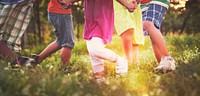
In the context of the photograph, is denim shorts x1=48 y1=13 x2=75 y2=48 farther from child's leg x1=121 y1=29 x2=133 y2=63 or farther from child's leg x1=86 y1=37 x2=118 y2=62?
child's leg x1=86 y1=37 x2=118 y2=62

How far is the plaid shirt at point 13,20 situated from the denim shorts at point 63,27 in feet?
3.17

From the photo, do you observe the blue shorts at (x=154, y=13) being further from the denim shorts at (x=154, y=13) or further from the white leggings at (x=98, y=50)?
the white leggings at (x=98, y=50)

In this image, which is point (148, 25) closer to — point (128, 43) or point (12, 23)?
point (128, 43)

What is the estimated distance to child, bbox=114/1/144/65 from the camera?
591 cm

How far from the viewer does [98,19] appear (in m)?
5.29

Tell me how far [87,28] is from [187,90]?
6.49 ft

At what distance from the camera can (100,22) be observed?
208 inches

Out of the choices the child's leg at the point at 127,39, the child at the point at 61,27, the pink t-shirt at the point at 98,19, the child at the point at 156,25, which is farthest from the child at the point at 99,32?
the child at the point at 61,27

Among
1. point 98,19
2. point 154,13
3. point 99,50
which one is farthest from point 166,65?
point 98,19

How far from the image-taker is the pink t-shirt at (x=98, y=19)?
529 cm

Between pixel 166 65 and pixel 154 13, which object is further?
pixel 154 13

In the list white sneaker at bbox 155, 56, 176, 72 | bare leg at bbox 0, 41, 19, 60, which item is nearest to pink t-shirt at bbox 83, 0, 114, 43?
white sneaker at bbox 155, 56, 176, 72

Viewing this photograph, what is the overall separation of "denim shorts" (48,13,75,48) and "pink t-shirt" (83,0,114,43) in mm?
1390

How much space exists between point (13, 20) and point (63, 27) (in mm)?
1201
